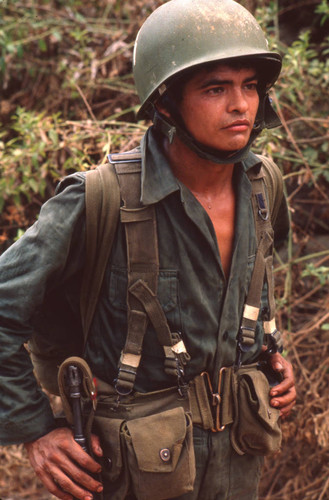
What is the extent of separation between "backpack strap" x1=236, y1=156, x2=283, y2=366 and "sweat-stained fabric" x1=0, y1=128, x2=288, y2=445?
40 millimetres

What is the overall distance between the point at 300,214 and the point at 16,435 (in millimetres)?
3088

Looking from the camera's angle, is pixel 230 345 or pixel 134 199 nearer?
pixel 134 199

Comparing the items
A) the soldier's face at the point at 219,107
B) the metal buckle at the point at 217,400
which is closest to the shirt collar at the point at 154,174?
the soldier's face at the point at 219,107

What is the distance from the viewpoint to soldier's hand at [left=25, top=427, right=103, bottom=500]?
6.38 feet

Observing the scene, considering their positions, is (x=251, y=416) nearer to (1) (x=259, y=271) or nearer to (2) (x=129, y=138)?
(1) (x=259, y=271)

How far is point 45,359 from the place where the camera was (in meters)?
2.30

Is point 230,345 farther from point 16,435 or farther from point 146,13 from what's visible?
point 146,13

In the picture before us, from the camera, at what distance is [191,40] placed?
80.1 inches

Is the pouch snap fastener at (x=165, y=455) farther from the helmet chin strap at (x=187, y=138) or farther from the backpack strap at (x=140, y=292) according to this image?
the helmet chin strap at (x=187, y=138)

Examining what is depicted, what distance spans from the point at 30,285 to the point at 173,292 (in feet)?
1.48

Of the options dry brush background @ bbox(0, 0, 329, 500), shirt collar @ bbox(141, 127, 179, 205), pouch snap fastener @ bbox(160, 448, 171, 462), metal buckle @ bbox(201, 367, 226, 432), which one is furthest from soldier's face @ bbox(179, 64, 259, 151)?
dry brush background @ bbox(0, 0, 329, 500)

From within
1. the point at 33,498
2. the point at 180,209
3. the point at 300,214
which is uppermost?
the point at 180,209

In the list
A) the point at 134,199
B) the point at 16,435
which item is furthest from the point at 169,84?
the point at 16,435

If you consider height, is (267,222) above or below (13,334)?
above
